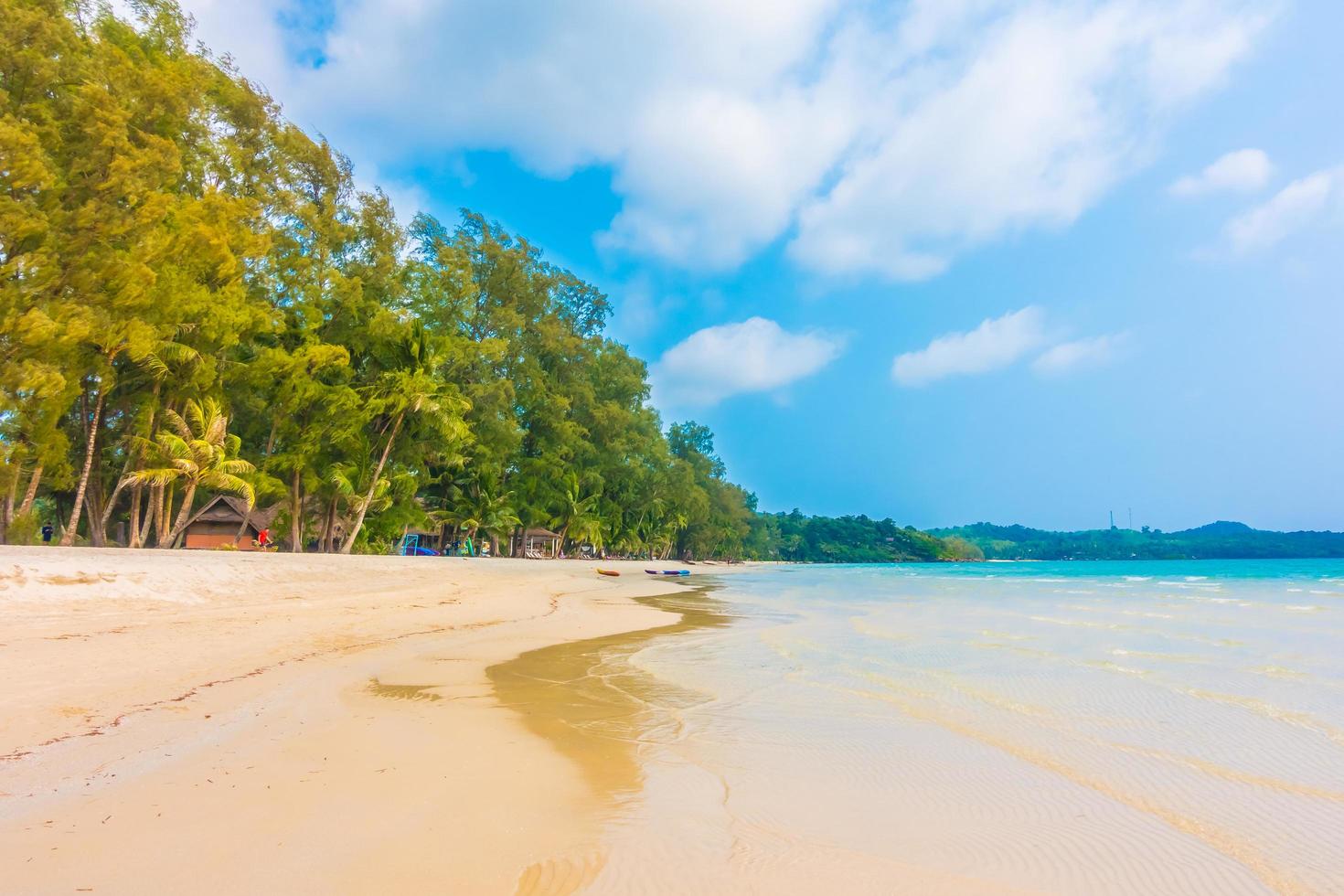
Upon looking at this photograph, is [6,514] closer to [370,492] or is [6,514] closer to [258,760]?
[370,492]

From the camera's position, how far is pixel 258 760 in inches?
A: 157

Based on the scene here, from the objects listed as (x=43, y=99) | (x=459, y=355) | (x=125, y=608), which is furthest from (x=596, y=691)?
(x=459, y=355)

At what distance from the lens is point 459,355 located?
2759 centimetres

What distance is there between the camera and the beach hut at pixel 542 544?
4628 cm

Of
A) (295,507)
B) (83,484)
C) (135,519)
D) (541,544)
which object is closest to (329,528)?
(295,507)

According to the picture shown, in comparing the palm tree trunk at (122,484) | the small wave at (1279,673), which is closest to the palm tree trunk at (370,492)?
the palm tree trunk at (122,484)

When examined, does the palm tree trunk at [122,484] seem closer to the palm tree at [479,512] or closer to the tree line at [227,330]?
the tree line at [227,330]

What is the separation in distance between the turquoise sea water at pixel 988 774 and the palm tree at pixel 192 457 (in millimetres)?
15346

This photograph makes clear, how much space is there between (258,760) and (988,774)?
4.54 meters

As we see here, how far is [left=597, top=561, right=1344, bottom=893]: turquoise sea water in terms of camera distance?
9.42 ft

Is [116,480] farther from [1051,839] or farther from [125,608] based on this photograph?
[1051,839]

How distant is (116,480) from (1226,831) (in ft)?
86.7

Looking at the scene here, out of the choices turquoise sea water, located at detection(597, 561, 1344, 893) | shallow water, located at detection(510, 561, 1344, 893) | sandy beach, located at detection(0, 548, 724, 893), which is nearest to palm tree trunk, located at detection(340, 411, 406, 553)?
sandy beach, located at detection(0, 548, 724, 893)

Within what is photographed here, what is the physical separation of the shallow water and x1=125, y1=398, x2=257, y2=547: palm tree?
1468cm
